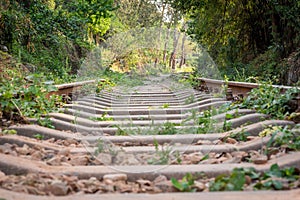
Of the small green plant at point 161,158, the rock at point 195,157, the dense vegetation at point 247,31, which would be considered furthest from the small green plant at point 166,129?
the dense vegetation at point 247,31

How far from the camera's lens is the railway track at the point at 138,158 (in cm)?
175

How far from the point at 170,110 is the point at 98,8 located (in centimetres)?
991

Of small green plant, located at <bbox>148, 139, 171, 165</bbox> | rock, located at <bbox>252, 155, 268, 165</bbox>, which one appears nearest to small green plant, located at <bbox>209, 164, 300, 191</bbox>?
rock, located at <bbox>252, 155, 268, 165</bbox>

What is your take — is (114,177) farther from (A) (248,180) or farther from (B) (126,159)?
(A) (248,180)

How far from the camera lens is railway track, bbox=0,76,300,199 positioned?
5.76 feet

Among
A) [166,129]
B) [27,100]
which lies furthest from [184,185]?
[27,100]

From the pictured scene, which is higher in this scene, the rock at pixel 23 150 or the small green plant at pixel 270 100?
the small green plant at pixel 270 100

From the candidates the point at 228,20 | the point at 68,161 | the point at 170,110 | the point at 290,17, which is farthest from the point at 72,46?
the point at 68,161

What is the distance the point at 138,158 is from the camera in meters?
2.31

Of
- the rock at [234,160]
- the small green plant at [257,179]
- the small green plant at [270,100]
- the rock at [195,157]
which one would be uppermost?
the small green plant at [270,100]

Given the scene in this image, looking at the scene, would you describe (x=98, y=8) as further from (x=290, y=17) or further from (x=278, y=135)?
(x=278, y=135)

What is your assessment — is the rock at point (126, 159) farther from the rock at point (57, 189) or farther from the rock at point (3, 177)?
the rock at point (3, 177)

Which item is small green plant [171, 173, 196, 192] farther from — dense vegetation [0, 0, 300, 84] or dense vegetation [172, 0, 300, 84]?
dense vegetation [172, 0, 300, 84]

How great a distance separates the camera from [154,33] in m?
2.69
